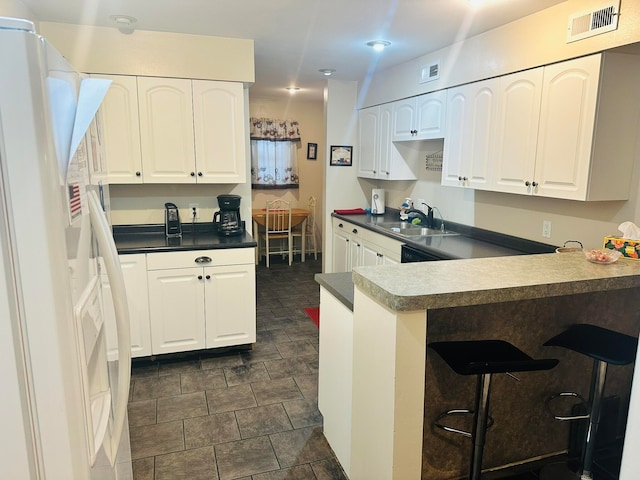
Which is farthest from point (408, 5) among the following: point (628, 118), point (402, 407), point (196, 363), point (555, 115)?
point (196, 363)

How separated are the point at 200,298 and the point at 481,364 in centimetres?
231

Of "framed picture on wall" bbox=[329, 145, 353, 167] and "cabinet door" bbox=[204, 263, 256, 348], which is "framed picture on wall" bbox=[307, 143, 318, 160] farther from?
"cabinet door" bbox=[204, 263, 256, 348]

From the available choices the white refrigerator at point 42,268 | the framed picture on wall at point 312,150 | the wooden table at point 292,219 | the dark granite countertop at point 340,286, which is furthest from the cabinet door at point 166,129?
the framed picture on wall at point 312,150

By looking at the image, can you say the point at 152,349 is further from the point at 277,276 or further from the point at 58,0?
the point at 277,276

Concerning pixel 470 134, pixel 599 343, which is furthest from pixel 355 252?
pixel 599 343

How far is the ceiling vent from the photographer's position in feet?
7.20

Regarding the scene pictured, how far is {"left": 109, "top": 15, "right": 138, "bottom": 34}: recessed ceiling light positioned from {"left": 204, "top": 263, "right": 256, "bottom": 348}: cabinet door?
5.84ft

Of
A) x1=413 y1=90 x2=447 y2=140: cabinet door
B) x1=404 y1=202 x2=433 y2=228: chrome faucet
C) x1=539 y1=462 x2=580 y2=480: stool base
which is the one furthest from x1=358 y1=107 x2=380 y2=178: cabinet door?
x1=539 y1=462 x2=580 y2=480: stool base

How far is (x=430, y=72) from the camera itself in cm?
371

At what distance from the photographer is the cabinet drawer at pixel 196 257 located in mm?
3156

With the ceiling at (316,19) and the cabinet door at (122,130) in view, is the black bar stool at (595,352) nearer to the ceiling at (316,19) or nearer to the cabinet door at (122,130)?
the ceiling at (316,19)

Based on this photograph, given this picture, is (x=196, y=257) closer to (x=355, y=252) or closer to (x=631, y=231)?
(x=355, y=252)

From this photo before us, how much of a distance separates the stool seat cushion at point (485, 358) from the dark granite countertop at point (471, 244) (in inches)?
51.2

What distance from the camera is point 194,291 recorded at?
328 cm
